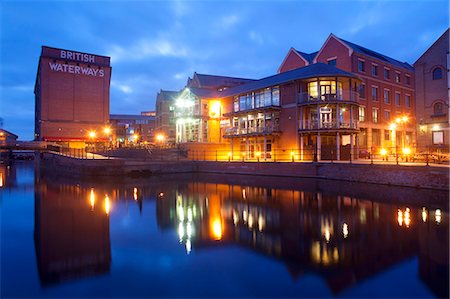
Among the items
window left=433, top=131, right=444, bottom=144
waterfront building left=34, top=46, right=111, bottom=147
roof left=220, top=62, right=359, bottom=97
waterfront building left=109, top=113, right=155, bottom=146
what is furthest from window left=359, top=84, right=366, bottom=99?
waterfront building left=109, top=113, right=155, bottom=146

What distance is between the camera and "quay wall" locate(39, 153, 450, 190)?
19.1 m

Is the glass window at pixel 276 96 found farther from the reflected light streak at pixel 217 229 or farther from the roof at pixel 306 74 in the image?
the reflected light streak at pixel 217 229

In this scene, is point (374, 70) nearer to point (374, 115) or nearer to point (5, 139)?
point (374, 115)

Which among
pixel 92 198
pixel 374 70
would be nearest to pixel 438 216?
pixel 92 198

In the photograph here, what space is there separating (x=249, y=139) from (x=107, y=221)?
2638 cm

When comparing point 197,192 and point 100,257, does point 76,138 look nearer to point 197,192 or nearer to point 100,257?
point 197,192

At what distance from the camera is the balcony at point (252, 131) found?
3400 centimetres

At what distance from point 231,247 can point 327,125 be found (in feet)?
79.2

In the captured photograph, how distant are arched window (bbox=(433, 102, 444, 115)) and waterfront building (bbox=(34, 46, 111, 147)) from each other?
2060 inches

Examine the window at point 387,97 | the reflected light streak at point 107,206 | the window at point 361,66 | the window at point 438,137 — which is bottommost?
the reflected light streak at point 107,206

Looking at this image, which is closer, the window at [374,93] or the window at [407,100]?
the window at [374,93]

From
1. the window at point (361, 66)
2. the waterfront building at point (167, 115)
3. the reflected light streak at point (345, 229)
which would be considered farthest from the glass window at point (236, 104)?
the reflected light streak at point (345, 229)

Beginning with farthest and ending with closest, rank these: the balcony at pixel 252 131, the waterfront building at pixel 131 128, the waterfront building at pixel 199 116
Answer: the waterfront building at pixel 131 128, the waterfront building at pixel 199 116, the balcony at pixel 252 131

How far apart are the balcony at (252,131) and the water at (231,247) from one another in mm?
16851
